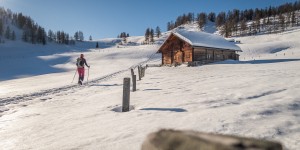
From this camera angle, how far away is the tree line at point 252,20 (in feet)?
337

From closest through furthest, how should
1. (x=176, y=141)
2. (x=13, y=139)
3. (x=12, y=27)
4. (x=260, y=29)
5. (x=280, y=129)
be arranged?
(x=176, y=141), (x=280, y=129), (x=13, y=139), (x=260, y=29), (x=12, y=27)

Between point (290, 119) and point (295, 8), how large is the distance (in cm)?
14978

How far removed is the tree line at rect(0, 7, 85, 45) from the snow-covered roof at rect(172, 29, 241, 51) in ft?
334

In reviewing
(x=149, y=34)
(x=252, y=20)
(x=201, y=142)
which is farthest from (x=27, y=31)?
(x=201, y=142)

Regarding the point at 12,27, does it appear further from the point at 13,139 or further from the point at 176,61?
the point at 13,139

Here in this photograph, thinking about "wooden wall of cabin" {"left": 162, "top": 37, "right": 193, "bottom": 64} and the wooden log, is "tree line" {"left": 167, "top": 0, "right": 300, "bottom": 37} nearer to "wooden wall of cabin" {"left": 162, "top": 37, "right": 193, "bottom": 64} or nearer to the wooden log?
"wooden wall of cabin" {"left": 162, "top": 37, "right": 193, "bottom": 64}

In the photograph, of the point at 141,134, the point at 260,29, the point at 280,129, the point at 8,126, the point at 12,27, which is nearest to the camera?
the point at 280,129

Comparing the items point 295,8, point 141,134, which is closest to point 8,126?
point 141,134

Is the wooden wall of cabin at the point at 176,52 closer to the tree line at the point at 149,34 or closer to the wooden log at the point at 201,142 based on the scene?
the wooden log at the point at 201,142

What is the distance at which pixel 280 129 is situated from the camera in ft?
14.1

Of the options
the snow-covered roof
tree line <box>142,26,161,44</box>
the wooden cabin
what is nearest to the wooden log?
the wooden cabin

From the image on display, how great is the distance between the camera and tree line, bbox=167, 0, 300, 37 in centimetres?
10262

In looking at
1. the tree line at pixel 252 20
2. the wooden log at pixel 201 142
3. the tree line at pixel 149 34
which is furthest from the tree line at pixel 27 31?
the wooden log at pixel 201 142

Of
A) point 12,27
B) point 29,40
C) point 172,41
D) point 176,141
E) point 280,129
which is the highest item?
point 12,27
